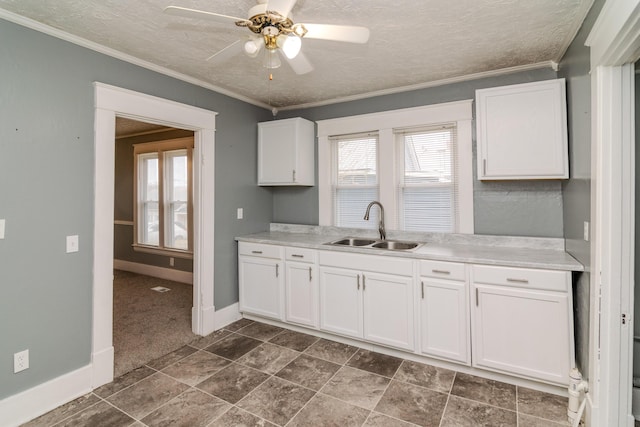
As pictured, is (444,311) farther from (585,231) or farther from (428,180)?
(428,180)

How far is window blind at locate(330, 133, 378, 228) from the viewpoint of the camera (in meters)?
3.50

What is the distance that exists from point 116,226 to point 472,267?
601 cm

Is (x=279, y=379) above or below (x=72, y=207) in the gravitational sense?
below

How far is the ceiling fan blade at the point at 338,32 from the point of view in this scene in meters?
1.59

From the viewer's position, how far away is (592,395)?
1.78 meters

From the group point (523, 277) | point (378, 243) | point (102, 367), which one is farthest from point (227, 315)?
point (523, 277)

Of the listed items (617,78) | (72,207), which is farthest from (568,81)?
(72,207)

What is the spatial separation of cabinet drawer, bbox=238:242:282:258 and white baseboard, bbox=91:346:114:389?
4.74 ft

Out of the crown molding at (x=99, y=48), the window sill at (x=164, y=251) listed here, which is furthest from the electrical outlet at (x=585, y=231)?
the window sill at (x=164, y=251)

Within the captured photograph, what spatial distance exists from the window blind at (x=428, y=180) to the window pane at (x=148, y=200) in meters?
4.21

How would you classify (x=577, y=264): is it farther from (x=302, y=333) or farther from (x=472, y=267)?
(x=302, y=333)

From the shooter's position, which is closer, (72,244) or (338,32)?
(338,32)

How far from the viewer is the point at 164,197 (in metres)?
5.27

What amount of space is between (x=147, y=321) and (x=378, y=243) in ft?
8.59
